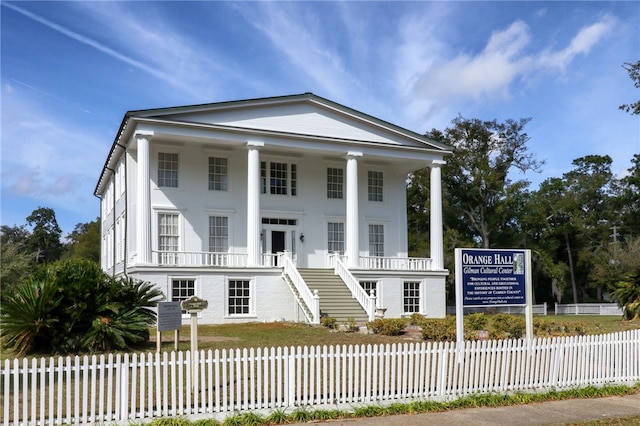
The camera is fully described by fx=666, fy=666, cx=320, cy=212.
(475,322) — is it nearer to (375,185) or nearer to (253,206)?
(253,206)

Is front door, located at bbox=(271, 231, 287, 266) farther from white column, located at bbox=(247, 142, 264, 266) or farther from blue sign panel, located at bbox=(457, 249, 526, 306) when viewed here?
blue sign panel, located at bbox=(457, 249, 526, 306)

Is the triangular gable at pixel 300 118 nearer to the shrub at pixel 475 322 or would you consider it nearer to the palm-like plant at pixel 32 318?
the shrub at pixel 475 322

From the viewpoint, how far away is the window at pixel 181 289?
26953 millimetres

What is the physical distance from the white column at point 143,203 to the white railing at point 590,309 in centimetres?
3184

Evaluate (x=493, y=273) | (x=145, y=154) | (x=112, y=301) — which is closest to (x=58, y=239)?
(x=145, y=154)

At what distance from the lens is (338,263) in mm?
29750

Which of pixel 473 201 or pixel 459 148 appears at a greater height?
pixel 459 148

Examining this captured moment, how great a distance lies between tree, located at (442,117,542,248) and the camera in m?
50.6

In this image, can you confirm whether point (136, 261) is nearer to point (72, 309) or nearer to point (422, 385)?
point (72, 309)

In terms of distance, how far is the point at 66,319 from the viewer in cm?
1573

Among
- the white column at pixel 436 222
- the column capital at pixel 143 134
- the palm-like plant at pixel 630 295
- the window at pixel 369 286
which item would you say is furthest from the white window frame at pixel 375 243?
the column capital at pixel 143 134

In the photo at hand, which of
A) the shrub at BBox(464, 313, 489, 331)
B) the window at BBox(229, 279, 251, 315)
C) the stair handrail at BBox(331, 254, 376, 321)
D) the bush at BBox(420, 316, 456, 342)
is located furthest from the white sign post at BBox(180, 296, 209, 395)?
the window at BBox(229, 279, 251, 315)

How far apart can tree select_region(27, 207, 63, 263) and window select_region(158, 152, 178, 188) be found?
2914 inches

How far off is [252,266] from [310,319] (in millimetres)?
4371
